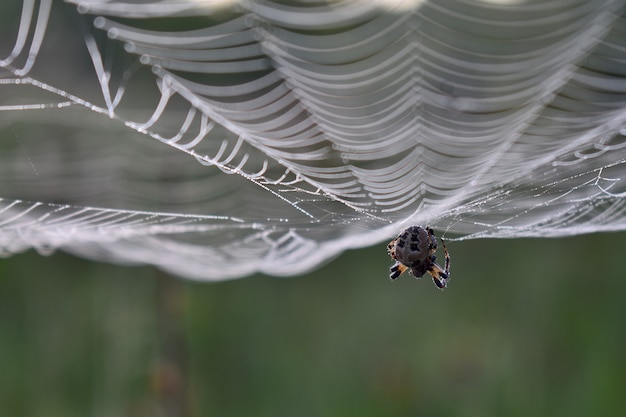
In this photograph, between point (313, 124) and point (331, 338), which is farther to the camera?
point (331, 338)

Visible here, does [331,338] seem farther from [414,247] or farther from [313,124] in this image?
[414,247]

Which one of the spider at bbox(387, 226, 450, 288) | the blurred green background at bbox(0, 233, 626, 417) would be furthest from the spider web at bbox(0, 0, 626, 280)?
the blurred green background at bbox(0, 233, 626, 417)

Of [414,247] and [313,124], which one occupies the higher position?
[313,124]

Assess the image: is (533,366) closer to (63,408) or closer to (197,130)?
(197,130)

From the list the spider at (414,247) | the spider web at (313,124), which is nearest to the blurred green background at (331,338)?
the spider web at (313,124)

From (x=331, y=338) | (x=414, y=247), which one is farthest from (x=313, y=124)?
(x=331, y=338)

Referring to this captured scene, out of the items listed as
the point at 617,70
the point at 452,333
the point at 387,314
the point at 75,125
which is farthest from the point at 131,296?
the point at 617,70

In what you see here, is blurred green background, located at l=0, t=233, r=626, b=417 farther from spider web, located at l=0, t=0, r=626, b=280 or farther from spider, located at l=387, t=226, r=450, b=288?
spider, located at l=387, t=226, r=450, b=288

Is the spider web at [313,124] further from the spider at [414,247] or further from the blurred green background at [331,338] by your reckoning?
the blurred green background at [331,338]
